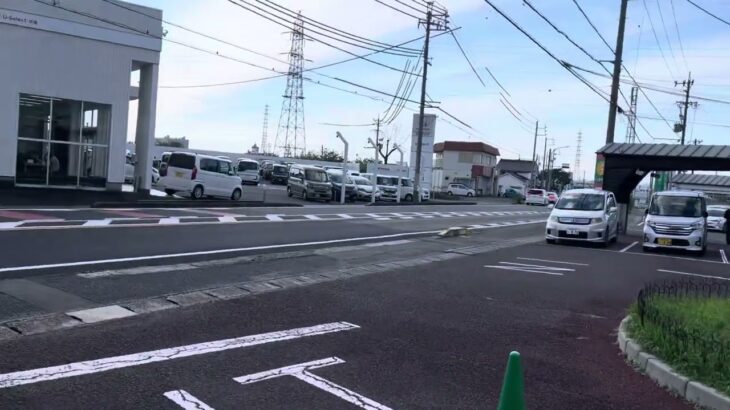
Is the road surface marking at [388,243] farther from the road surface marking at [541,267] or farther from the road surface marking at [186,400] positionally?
the road surface marking at [186,400]

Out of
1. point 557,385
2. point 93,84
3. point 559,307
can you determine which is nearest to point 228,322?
point 557,385

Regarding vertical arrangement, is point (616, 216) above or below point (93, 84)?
below

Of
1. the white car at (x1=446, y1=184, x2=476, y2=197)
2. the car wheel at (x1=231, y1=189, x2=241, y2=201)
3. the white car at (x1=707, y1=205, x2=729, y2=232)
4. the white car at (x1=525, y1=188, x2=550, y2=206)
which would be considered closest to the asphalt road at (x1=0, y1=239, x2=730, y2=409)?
the car wheel at (x1=231, y1=189, x2=241, y2=201)

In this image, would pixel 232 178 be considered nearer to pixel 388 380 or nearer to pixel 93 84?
pixel 93 84

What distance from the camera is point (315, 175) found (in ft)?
116

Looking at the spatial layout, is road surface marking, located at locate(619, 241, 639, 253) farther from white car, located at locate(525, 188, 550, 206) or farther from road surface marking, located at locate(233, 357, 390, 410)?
white car, located at locate(525, 188, 550, 206)

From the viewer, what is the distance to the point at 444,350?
6.50 m

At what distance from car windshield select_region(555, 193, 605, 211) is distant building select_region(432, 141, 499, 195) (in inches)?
2411

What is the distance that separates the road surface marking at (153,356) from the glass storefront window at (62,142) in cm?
2031

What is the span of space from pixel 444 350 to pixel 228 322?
249 cm

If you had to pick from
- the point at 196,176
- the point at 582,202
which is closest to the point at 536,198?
the point at 196,176

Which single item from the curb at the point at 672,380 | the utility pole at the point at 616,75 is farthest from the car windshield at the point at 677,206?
the curb at the point at 672,380

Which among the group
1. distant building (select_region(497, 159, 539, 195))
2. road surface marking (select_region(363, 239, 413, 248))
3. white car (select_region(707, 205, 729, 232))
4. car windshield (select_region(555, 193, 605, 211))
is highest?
distant building (select_region(497, 159, 539, 195))

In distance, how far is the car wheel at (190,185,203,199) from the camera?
27944mm
